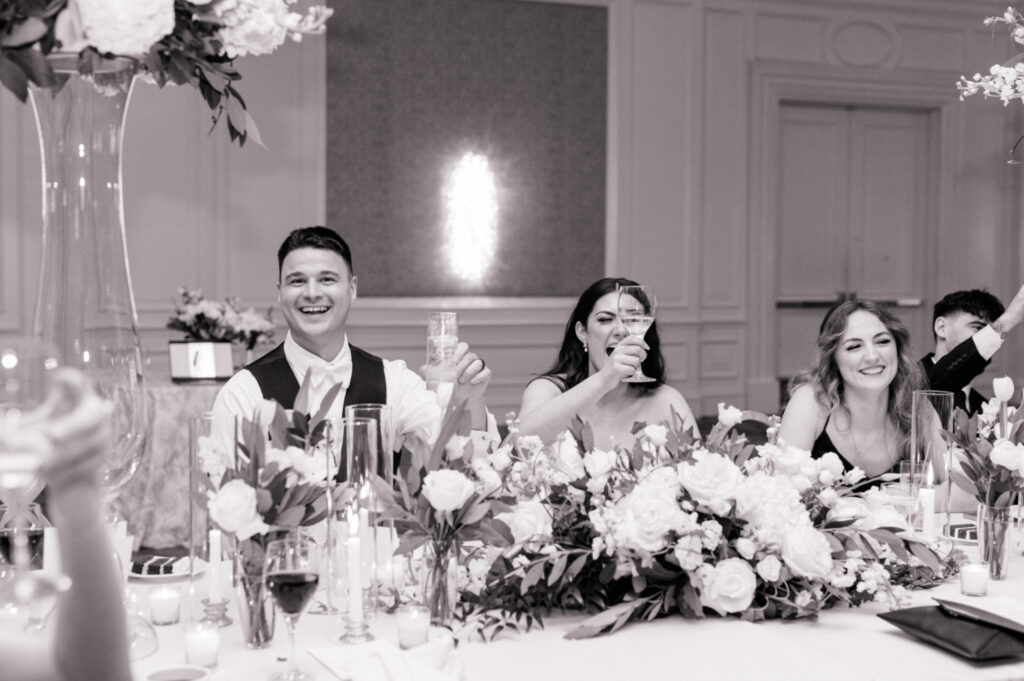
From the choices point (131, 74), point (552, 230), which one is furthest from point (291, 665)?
point (552, 230)

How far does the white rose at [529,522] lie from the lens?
1.81 metres

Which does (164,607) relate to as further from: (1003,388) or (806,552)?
(1003,388)

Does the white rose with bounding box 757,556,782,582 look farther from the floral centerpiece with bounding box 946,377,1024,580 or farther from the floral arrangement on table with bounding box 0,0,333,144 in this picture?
the floral arrangement on table with bounding box 0,0,333,144

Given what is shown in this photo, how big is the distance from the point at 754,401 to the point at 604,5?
2.91 metres

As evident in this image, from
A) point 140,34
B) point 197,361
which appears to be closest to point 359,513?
point 140,34

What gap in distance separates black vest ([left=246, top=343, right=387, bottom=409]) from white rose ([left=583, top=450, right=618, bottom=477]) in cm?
124

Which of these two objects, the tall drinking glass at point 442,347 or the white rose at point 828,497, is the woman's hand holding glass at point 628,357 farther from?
the white rose at point 828,497

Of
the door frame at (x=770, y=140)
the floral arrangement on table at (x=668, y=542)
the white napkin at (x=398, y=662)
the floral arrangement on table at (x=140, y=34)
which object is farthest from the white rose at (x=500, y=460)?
the door frame at (x=770, y=140)

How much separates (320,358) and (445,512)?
140 cm

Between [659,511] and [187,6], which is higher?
[187,6]

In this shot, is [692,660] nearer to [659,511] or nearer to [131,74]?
[659,511]

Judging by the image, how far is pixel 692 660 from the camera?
65.1 inches

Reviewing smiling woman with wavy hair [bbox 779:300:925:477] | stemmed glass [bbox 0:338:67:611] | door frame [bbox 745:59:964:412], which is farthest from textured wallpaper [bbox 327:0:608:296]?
stemmed glass [bbox 0:338:67:611]

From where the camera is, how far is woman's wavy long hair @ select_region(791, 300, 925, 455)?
3287mm
